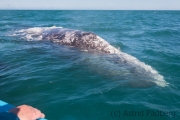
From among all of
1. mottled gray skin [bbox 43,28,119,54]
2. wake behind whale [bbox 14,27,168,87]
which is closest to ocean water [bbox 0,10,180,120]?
wake behind whale [bbox 14,27,168,87]

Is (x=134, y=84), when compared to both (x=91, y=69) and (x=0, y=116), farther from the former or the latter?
(x=0, y=116)

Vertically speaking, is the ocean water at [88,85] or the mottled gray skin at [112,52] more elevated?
the mottled gray skin at [112,52]

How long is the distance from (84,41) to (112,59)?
301cm

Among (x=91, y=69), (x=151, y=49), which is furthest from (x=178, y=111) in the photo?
(x=151, y=49)

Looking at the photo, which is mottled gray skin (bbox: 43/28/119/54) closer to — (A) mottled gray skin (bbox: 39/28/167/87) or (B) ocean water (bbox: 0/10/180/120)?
(A) mottled gray skin (bbox: 39/28/167/87)

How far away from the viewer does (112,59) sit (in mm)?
11469

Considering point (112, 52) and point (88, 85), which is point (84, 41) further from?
point (88, 85)

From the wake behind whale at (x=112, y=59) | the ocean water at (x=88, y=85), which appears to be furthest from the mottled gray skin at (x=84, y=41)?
the ocean water at (x=88, y=85)

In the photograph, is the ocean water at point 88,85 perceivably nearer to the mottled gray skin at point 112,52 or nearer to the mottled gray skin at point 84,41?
the mottled gray skin at point 112,52

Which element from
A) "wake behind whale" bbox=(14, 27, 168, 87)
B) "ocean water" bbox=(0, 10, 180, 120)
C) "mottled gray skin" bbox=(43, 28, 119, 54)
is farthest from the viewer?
"mottled gray skin" bbox=(43, 28, 119, 54)

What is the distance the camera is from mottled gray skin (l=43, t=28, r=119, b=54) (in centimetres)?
1316

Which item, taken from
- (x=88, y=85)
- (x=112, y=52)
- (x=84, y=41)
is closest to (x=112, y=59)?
(x=112, y=52)

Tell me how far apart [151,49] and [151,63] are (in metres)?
4.04

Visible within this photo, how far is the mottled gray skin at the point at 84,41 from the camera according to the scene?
43.2 ft
